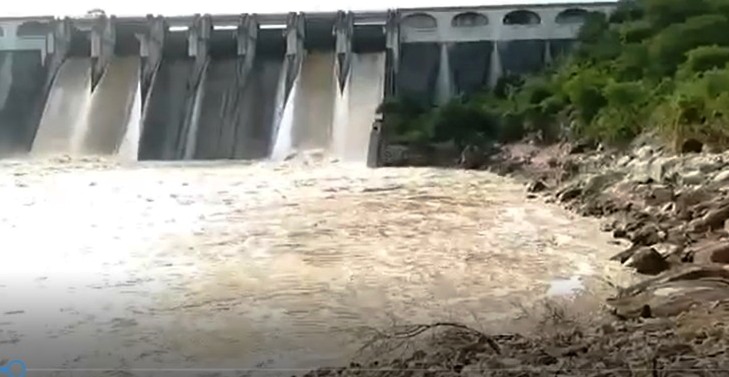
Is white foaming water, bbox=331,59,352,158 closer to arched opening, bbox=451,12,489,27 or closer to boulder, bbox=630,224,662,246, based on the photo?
arched opening, bbox=451,12,489,27

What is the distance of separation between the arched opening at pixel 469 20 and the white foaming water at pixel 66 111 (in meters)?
3.39

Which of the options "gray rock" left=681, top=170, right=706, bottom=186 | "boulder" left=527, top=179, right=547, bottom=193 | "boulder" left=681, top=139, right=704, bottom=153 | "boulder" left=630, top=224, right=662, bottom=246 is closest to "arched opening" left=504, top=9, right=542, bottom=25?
"boulder" left=527, top=179, right=547, bottom=193

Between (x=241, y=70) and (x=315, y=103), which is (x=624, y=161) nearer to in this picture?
(x=315, y=103)

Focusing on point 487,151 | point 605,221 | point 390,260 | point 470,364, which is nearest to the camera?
point 470,364

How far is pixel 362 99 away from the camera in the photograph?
843cm

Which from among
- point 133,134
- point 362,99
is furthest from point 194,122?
point 362,99

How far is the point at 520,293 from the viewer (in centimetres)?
249

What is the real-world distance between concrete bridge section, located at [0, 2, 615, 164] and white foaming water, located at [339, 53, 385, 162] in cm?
2

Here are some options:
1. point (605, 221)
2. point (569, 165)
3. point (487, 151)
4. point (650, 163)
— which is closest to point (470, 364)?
point (605, 221)

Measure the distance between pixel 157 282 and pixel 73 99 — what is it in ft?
21.5

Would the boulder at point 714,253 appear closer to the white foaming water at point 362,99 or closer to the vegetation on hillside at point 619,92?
the vegetation on hillside at point 619,92

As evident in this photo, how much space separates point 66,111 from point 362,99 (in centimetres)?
260

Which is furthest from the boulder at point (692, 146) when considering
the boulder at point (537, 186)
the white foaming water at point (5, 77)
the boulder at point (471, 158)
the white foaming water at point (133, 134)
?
the white foaming water at point (5, 77)

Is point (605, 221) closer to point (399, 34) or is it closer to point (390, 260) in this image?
point (390, 260)
